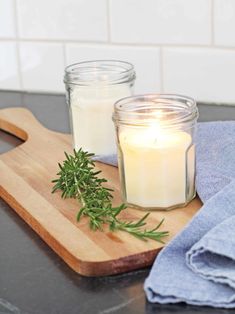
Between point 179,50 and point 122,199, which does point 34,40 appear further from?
point 122,199

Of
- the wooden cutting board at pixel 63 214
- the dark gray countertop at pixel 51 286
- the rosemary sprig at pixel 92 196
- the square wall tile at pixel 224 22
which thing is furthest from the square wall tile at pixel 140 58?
the dark gray countertop at pixel 51 286

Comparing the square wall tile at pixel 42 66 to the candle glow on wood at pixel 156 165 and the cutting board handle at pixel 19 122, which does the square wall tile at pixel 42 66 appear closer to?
the cutting board handle at pixel 19 122

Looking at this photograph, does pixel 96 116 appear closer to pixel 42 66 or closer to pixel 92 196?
pixel 92 196

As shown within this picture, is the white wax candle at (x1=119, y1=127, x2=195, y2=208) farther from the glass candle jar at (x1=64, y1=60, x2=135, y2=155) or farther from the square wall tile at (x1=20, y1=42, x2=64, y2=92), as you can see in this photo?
the square wall tile at (x1=20, y1=42, x2=64, y2=92)

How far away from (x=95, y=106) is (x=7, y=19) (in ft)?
1.45

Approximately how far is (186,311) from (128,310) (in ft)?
0.15

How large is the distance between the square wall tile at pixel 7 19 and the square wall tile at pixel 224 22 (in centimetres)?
37

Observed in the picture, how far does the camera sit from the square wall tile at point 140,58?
1252 mm

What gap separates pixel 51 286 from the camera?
2.27ft

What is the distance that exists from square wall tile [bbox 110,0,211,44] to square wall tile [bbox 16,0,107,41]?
3 cm

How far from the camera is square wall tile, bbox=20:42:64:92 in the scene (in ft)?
4.39

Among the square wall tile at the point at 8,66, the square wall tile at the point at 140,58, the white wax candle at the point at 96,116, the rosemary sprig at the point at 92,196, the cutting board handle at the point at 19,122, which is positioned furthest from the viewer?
the square wall tile at the point at 8,66

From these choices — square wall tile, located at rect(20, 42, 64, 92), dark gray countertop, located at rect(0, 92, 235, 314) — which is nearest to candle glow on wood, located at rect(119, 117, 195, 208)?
dark gray countertop, located at rect(0, 92, 235, 314)

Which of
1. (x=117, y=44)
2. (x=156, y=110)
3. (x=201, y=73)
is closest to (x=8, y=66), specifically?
(x=117, y=44)
